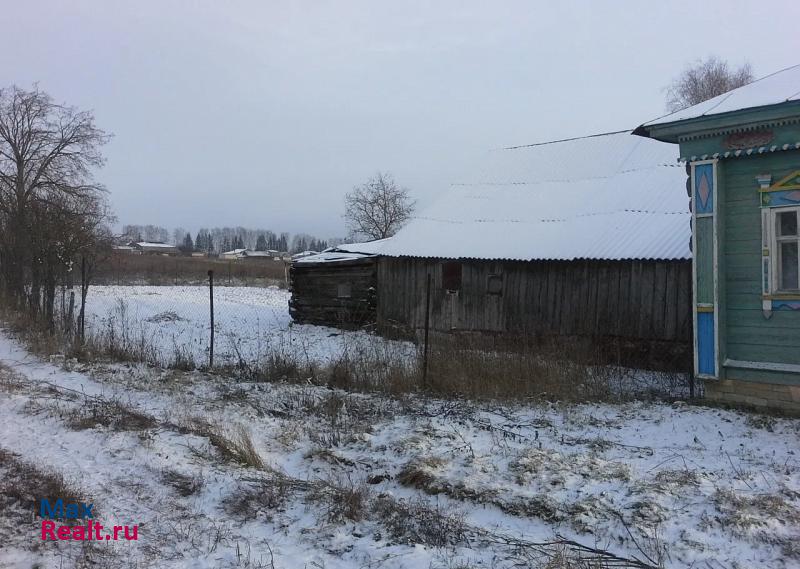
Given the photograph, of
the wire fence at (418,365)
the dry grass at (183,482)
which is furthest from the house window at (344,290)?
the dry grass at (183,482)

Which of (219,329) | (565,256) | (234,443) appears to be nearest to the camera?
(234,443)

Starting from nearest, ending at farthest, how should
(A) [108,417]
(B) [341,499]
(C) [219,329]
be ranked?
Answer: (B) [341,499] < (A) [108,417] < (C) [219,329]

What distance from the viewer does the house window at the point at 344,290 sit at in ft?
58.6

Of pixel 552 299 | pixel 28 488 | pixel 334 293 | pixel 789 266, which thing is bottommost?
pixel 28 488

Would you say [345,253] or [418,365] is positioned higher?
[345,253]

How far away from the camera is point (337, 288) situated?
18281 mm

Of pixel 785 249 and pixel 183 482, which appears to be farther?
pixel 785 249

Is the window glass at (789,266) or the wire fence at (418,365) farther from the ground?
the window glass at (789,266)

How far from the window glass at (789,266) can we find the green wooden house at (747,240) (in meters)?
0.01

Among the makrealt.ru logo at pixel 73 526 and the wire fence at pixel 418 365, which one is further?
the wire fence at pixel 418 365

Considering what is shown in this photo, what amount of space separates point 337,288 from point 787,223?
13059 mm

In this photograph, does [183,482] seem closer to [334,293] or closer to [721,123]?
[721,123]

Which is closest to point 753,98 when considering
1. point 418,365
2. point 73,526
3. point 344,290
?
point 418,365

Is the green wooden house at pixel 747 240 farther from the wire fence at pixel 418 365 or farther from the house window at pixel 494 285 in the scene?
the house window at pixel 494 285
